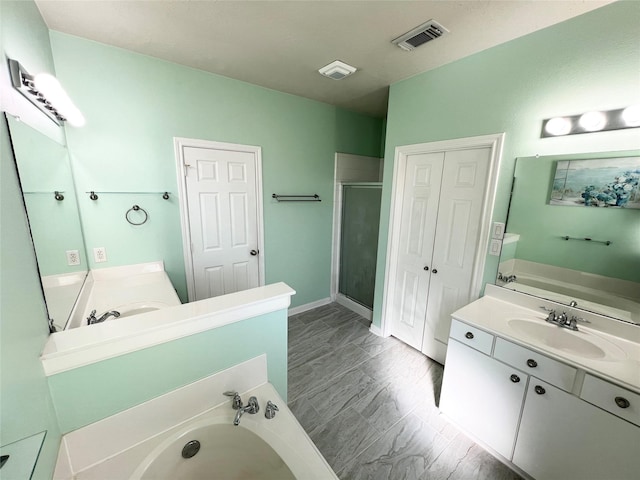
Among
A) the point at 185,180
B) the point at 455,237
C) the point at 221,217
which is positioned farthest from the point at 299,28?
the point at 455,237

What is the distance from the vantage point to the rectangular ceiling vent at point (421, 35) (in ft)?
4.93

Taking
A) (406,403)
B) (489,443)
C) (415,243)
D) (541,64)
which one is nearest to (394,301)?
(415,243)

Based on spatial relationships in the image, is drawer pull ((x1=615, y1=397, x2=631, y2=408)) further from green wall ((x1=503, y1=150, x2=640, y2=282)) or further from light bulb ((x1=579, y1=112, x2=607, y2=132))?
light bulb ((x1=579, y1=112, x2=607, y2=132))

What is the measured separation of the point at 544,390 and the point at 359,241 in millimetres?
2192

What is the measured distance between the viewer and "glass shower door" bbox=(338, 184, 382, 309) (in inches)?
118

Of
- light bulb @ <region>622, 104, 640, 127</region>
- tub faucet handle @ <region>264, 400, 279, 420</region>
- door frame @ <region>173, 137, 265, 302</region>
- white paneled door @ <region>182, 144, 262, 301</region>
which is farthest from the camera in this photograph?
white paneled door @ <region>182, 144, 262, 301</region>

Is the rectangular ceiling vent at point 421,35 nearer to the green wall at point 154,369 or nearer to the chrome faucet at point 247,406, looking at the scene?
the green wall at point 154,369

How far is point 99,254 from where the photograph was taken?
1920mm

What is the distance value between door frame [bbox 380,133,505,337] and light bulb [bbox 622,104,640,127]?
54 cm

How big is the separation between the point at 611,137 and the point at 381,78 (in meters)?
1.65

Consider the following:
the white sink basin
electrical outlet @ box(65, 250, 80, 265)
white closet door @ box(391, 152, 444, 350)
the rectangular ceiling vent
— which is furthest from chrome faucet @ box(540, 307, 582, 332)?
electrical outlet @ box(65, 250, 80, 265)

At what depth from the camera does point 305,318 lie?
3160 mm

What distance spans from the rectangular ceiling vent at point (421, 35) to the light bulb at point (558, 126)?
864 millimetres

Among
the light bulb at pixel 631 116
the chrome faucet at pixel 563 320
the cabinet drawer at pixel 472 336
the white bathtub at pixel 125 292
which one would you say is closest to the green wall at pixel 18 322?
the white bathtub at pixel 125 292
